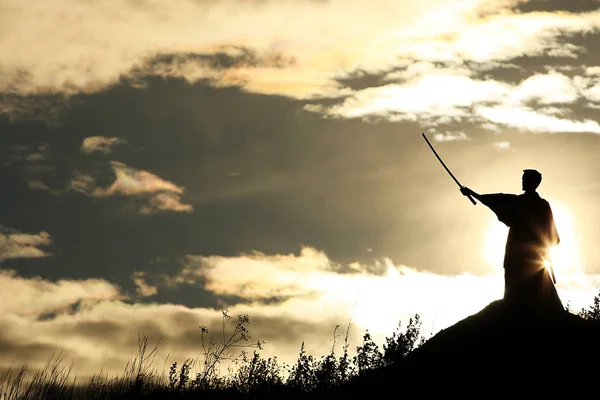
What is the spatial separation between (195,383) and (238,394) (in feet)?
5.75

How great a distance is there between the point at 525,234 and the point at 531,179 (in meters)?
1.22

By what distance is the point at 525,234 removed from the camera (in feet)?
54.2

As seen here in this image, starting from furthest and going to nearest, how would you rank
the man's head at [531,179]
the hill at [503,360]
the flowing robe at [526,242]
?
the man's head at [531,179] < the flowing robe at [526,242] < the hill at [503,360]

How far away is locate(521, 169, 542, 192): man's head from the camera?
16547mm

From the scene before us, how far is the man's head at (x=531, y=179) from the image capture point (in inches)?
651

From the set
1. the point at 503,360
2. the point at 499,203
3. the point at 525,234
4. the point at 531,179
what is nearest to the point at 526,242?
the point at 525,234

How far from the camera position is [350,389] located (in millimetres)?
16625

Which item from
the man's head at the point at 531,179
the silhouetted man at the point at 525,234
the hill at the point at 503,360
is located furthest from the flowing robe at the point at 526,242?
the hill at the point at 503,360

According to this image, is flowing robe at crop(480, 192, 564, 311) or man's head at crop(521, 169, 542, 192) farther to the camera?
man's head at crop(521, 169, 542, 192)

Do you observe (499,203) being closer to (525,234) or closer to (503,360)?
(525,234)

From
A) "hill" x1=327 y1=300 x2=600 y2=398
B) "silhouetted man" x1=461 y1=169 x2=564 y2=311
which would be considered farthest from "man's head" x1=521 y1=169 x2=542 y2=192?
"hill" x1=327 y1=300 x2=600 y2=398

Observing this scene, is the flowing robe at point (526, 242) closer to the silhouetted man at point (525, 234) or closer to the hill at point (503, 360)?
the silhouetted man at point (525, 234)

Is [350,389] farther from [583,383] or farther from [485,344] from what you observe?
[583,383]

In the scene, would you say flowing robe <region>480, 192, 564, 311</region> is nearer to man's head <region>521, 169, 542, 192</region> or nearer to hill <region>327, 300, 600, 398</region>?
man's head <region>521, 169, 542, 192</region>
